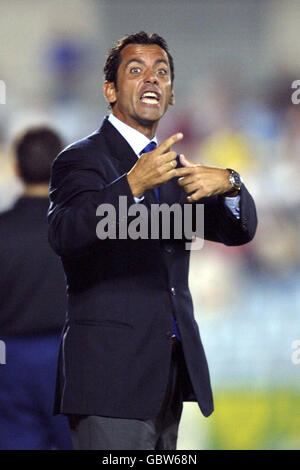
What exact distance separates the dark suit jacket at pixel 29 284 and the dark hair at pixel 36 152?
0.16 meters

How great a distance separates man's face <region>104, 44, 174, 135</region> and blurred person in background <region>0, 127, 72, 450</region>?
0.53 m

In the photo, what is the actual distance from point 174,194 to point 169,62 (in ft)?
1.14

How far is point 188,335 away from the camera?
5.51ft

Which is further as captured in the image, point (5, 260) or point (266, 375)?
point (266, 375)

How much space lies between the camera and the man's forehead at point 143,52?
184cm

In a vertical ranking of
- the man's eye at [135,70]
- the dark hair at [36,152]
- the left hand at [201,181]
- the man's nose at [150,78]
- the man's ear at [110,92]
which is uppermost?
the man's eye at [135,70]

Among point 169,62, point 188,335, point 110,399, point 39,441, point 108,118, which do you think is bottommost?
point 39,441

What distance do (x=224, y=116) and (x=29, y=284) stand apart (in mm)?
2849

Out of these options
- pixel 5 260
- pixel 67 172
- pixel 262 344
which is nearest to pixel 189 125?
pixel 262 344

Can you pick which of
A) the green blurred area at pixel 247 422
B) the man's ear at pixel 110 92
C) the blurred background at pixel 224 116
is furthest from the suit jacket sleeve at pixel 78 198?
the blurred background at pixel 224 116

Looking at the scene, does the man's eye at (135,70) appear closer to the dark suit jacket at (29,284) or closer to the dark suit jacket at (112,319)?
the dark suit jacket at (112,319)

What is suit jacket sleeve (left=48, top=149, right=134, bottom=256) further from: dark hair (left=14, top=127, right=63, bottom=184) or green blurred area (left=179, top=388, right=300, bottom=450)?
green blurred area (left=179, top=388, right=300, bottom=450)

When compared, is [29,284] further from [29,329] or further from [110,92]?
[110,92]

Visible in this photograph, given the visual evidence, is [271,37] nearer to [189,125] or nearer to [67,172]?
[189,125]
